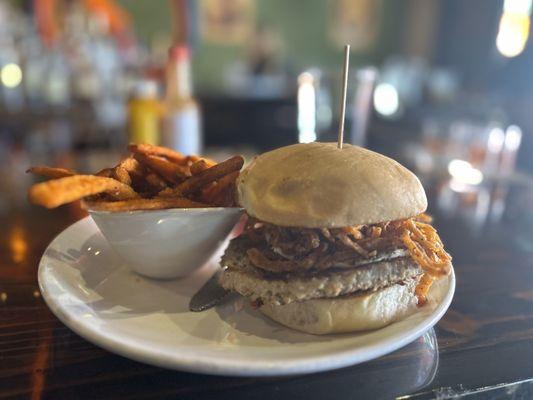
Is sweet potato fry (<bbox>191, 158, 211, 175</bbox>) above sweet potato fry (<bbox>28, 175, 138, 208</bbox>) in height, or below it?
below

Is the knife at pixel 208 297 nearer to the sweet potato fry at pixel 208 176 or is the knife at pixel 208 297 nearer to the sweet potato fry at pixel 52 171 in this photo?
the sweet potato fry at pixel 208 176

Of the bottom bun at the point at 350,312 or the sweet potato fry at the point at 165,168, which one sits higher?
the sweet potato fry at the point at 165,168

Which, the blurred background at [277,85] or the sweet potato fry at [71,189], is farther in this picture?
the blurred background at [277,85]

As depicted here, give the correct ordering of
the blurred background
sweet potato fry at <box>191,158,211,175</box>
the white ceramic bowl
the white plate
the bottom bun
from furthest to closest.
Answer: the blurred background < sweet potato fry at <box>191,158,211,175</box> < the white ceramic bowl < the bottom bun < the white plate

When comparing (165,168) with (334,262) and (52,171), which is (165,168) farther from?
(334,262)

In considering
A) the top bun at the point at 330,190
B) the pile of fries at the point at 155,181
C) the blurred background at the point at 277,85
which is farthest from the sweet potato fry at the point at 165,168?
the blurred background at the point at 277,85

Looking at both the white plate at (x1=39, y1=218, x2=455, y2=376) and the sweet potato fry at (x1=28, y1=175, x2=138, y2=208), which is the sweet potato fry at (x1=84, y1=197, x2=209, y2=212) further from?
the white plate at (x1=39, y1=218, x2=455, y2=376)

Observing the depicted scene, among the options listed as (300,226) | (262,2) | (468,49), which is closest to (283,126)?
(262,2)

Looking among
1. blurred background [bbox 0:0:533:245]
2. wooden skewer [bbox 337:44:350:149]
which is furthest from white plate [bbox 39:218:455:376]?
blurred background [bbox 0:0:533:245]
